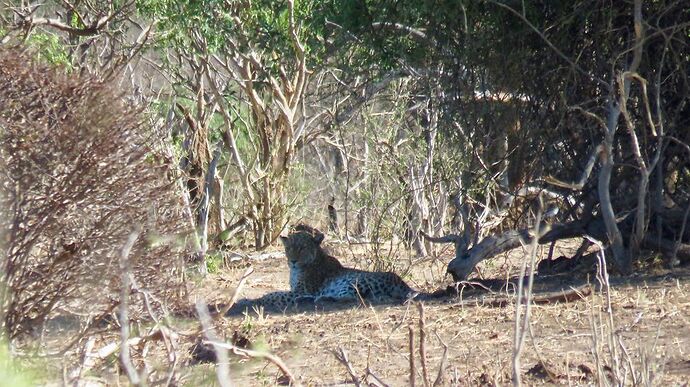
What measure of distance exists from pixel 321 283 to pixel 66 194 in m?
4.08

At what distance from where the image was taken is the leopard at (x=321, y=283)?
915 centimetres

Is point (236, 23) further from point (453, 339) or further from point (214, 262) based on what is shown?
point (453, 339)

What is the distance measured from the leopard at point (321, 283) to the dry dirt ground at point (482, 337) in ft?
2.16

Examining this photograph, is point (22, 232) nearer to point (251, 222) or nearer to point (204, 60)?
point (204, 60)

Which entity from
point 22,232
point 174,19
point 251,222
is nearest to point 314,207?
point 251,222

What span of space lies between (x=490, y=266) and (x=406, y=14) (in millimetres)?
2908

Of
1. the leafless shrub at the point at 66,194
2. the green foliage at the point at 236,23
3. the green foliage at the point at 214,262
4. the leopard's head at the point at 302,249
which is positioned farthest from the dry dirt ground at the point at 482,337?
the green foliage at the point at 214,262

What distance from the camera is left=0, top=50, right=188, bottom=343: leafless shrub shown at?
597cm

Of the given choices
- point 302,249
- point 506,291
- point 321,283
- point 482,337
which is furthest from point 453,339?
point 302,249

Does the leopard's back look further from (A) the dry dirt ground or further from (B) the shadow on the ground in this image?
(A) the dry dirt ground

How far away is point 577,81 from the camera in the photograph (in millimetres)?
8344

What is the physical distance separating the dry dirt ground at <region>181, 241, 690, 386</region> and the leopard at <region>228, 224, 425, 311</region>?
0.66m

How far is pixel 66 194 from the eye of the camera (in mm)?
6031

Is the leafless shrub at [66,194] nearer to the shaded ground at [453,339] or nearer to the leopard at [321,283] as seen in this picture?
the shaded ground at [453,339]
